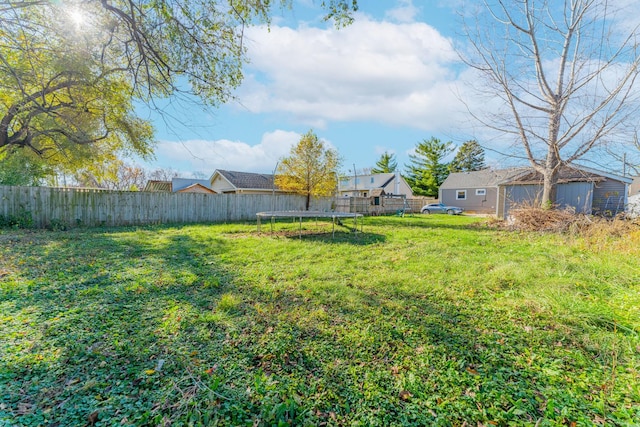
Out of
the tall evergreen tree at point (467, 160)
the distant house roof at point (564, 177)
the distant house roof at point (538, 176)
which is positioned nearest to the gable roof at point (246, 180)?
the distant house roof at point (538, 176)

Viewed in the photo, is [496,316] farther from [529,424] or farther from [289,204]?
[289,204]

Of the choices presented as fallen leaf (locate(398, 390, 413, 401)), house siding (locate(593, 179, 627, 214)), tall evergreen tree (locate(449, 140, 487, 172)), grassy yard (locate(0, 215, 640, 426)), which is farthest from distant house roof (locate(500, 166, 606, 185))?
tall evergreen tree (locate(449, 140, 487, 172))

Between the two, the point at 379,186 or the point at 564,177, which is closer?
the point at 564,177

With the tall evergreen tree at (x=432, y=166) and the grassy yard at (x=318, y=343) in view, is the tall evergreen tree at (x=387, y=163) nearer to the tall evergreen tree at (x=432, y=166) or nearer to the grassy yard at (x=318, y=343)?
the tall evergreen tree at (x=432, y=166)

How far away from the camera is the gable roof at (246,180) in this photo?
2102cm

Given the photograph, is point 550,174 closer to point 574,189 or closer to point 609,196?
point 574,189

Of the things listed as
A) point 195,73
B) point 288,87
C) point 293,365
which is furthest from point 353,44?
point 293,365

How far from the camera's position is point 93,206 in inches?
397

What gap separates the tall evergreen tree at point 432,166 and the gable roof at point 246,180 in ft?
66.9

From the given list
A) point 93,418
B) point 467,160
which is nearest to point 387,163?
point 467,160

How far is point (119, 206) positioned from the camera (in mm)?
10688

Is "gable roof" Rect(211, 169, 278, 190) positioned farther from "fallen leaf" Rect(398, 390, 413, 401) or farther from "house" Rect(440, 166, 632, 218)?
"fallen leaf" Rect(398, 390, 413, 401)

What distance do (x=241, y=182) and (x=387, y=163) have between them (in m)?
26.4

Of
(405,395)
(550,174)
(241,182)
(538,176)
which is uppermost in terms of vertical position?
(538,176)
